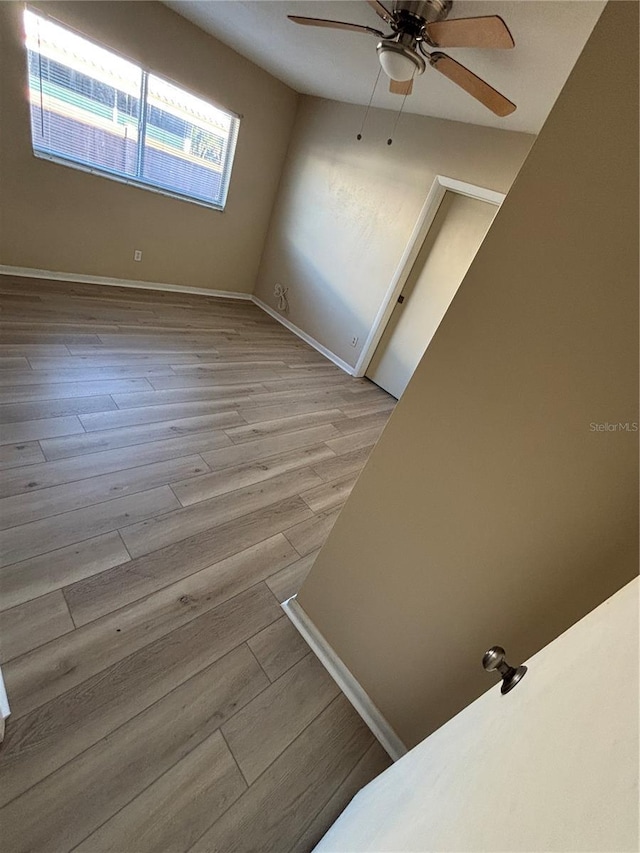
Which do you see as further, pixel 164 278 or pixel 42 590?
pixel 164 278

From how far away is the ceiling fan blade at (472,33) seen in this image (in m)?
1.33

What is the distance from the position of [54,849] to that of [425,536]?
46.9 inches

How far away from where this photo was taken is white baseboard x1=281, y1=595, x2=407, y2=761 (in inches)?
49.6

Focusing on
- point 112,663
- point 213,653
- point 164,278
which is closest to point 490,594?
point 213,653

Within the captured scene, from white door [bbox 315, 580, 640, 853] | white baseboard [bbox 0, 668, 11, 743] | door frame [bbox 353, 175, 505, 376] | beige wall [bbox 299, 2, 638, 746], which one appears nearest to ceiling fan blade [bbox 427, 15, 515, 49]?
beige wall [bbox 299, 2, 638, 746]

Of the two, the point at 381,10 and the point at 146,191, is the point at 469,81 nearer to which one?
the point at 381,10

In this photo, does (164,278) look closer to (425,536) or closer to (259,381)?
(259,381)

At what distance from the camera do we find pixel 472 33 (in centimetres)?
143

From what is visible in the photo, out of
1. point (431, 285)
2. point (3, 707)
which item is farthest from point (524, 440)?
point (431, 285)

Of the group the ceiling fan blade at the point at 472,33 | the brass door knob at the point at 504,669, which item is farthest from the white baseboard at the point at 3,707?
the ceiling fan blade at the point at 472,33

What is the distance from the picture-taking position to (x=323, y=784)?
1.13 meters

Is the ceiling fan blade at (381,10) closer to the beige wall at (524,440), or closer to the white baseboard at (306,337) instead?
the beige wall at (524,440)

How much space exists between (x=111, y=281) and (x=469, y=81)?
3667mm

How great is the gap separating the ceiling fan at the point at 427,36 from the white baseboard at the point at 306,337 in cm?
264
